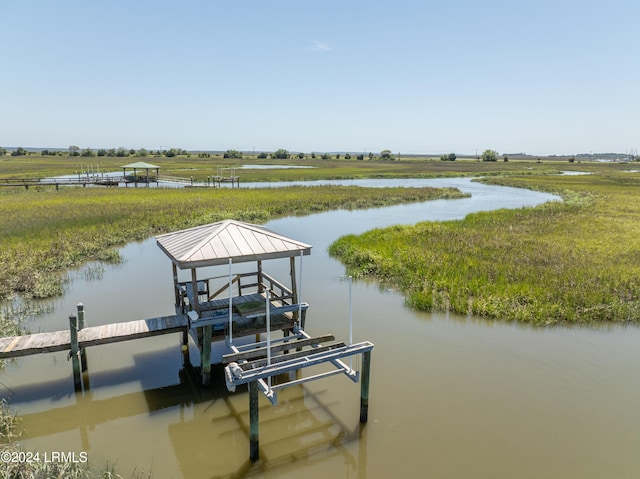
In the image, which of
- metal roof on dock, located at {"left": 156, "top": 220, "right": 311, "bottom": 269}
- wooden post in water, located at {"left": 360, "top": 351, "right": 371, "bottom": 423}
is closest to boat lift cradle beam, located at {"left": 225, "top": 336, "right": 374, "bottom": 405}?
wooden post in water, located at {"left": 360, "top": 351, "right": 371, "bottom": 423}

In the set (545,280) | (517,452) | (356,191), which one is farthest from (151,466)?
(356,191)

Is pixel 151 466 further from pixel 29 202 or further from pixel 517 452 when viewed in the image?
pixel 29 202

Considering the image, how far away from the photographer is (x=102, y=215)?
27797mm

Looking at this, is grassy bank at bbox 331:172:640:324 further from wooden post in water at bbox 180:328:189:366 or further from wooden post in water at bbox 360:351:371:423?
wooden post in water at bbox 180:328:189:366

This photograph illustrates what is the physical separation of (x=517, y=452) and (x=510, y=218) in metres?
23.9

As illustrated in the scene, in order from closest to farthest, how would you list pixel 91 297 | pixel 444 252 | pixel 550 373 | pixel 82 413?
1. pixel 82 413
2. pixel 550 373
3. pixel 91 297
4. pixel 444 252

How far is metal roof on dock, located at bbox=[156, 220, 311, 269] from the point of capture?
8.62 m

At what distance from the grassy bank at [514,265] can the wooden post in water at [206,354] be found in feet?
23.5

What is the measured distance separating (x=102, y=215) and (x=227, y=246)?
73.6 feet

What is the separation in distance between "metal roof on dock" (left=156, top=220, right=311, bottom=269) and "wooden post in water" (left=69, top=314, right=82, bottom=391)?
88.4 inches

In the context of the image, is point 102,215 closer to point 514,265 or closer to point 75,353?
point 75,353

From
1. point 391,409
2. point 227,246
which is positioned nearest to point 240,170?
point 227,246

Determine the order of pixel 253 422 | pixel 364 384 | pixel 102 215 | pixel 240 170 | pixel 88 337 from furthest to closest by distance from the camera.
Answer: pixel 240 170
pixel 102 215
pixel 88 337
pixel 364 384
pixel 253 422

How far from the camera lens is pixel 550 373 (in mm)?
9828
